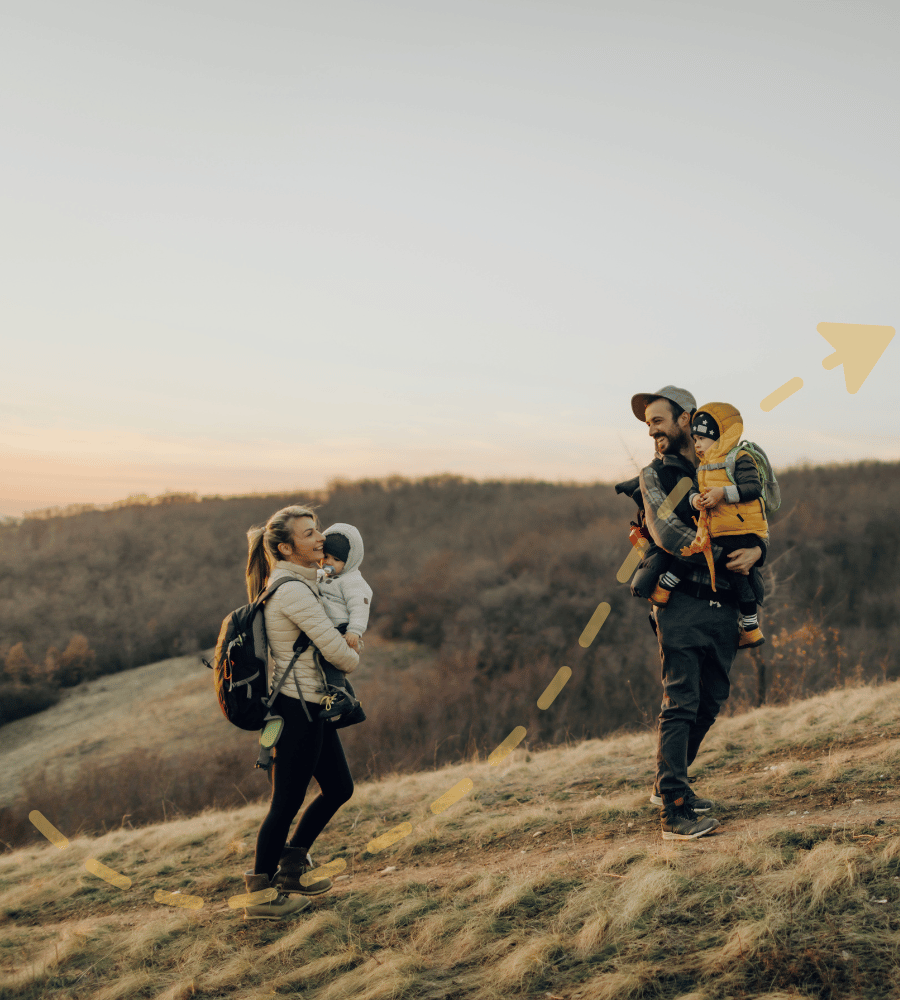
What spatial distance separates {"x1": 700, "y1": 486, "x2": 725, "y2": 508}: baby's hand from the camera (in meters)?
3.51

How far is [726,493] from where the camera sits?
3.51 meters

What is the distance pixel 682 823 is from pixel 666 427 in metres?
2.14

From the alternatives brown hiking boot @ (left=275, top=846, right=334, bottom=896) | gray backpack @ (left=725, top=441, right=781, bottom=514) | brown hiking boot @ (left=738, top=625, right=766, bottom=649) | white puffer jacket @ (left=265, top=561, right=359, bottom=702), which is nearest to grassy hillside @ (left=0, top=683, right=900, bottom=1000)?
brown hiking boot @ (left=275, top=846, right=334, bottom=896)

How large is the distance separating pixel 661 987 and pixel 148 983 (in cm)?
254

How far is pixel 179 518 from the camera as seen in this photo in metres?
43.8

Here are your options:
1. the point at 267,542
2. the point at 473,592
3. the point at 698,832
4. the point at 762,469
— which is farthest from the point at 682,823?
the point at 473,592

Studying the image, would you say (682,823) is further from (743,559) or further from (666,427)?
(666,427)

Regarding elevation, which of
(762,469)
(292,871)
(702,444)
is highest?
(702,444)

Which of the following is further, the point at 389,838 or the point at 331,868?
the point at 389,838

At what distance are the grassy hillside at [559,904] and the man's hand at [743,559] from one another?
133 cm

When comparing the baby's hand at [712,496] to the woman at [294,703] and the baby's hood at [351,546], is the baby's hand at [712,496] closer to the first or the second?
the baby's hood at [351,546]

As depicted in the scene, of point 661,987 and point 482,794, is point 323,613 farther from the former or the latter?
point 482,794

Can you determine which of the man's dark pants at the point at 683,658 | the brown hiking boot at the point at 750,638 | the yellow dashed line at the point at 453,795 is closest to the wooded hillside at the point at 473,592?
the yellow dashed line at the point at 453,795

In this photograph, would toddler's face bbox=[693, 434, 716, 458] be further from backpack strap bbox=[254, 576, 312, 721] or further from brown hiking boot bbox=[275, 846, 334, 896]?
brown hiking boot bbox=[275, 846, 334, 896]
